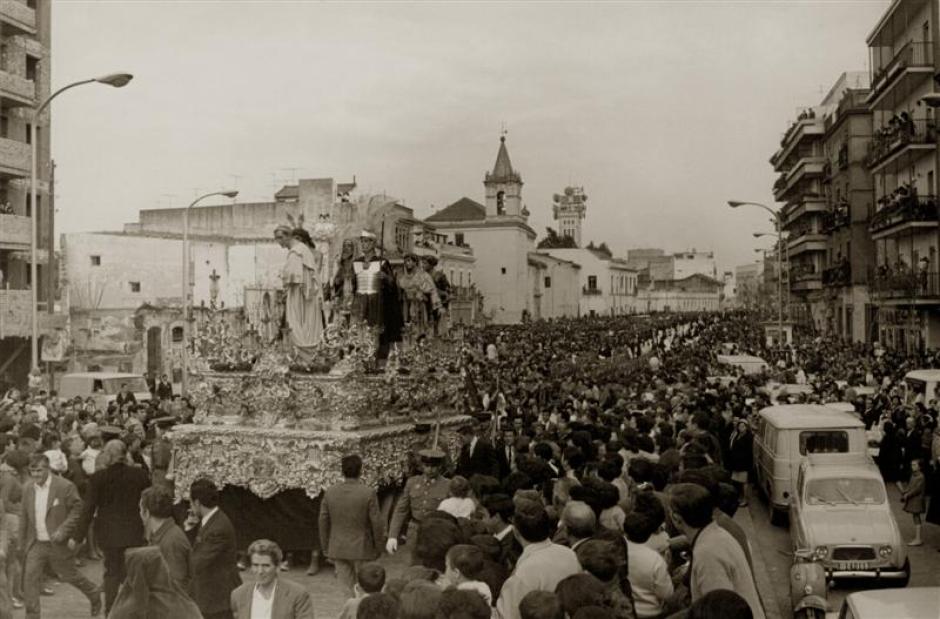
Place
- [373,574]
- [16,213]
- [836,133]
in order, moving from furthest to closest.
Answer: [836,133] < [16,213] < [373,574]

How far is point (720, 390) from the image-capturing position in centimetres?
2522

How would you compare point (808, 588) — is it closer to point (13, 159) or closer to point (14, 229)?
point (14, 229)

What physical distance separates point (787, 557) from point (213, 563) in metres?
8.55

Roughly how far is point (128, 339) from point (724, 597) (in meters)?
42.3

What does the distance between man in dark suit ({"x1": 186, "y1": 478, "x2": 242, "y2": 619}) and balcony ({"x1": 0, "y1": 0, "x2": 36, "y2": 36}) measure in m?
28.4

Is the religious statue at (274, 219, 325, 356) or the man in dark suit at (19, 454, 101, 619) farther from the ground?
Answer: the religious statue at (274, 219, 325, 356)

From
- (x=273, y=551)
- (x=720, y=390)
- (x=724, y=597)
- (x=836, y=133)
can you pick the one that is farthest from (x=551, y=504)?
(x=836, y=133)

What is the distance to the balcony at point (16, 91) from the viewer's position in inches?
1276

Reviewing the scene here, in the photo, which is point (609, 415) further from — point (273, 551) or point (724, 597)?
point (724, 597)

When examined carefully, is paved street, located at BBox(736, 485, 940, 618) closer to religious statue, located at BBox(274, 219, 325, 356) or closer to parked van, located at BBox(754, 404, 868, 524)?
parked van, located at BBox(754, 404, 868, 524)

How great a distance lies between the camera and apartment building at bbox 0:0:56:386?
3250cm

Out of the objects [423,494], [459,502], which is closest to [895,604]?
[459,502]

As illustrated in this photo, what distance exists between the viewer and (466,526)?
7805 millimetres

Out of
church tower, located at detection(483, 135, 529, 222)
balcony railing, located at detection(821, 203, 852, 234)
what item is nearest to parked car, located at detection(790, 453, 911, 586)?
balcony railing, located at detection(821, 203, 852, 234)
